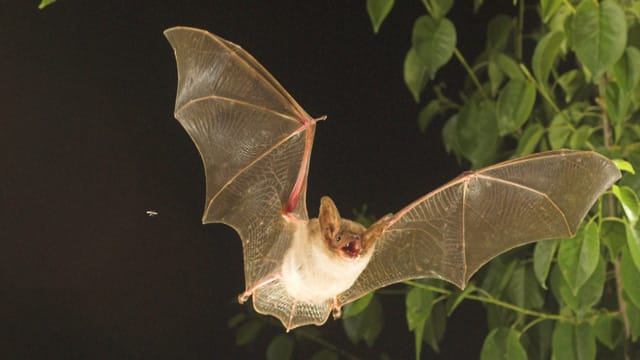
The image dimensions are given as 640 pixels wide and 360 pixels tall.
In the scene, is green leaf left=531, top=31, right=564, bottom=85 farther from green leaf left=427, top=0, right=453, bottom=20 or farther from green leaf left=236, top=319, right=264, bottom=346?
green leaf left=236, top=319, right=264, bottom=346

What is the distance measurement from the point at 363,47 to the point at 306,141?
58 cm

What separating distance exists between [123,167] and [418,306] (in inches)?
24.4

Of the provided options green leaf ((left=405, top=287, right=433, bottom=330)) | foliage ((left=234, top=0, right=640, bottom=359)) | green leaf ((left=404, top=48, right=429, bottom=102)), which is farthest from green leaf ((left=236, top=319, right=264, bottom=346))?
green leaf ((left=404, top=48, right=429, bottom=102))

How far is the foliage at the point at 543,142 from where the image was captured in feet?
5.57

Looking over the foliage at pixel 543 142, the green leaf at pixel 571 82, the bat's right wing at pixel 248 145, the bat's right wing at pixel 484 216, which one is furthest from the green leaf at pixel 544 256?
the bat's right wing at pixel 248 145

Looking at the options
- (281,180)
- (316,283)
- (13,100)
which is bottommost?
(316,283)

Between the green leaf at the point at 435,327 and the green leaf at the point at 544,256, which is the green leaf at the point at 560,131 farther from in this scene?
the green leaf at the point at 435,327

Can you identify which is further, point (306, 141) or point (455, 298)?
point (455, 298)

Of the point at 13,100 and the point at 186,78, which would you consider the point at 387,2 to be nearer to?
the point at 186,78

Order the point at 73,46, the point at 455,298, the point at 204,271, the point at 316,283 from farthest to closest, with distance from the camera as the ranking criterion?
the point at 455,298 → the point at 204,271 → the point at 73,46 → the point at 316,283

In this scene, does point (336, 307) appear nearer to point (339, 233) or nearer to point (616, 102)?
point (339, 233)

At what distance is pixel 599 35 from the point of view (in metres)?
1.65

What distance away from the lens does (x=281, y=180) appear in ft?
4.82

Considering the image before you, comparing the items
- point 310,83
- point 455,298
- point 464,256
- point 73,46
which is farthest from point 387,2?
point 455,298
